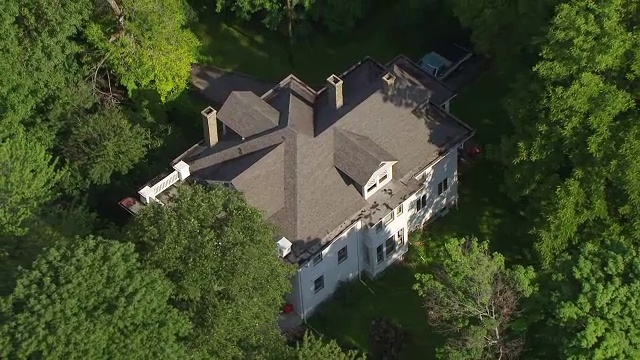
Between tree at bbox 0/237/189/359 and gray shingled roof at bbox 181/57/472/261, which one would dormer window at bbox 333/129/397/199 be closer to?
gray shingled roof at bbox 181/57/472/261

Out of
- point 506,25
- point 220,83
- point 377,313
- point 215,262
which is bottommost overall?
point 215,262

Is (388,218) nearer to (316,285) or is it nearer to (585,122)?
(316,285)

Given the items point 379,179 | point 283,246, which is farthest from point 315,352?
point 379,179

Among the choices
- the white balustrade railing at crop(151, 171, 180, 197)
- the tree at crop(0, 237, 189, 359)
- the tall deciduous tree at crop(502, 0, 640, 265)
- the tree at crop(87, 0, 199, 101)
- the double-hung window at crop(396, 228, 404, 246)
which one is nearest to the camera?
the tree at crop(0, 237, 189, 359)

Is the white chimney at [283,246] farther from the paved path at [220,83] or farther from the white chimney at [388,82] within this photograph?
the paved path at [220,83]

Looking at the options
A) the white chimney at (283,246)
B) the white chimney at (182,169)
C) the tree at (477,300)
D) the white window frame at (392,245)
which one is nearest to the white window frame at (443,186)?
the white window frame at (392,245)

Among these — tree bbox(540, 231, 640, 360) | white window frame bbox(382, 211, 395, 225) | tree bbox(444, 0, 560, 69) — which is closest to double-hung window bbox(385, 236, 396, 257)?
white window frame bbox(382, 211, 395, 225)

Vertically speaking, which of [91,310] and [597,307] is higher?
[91,310]
